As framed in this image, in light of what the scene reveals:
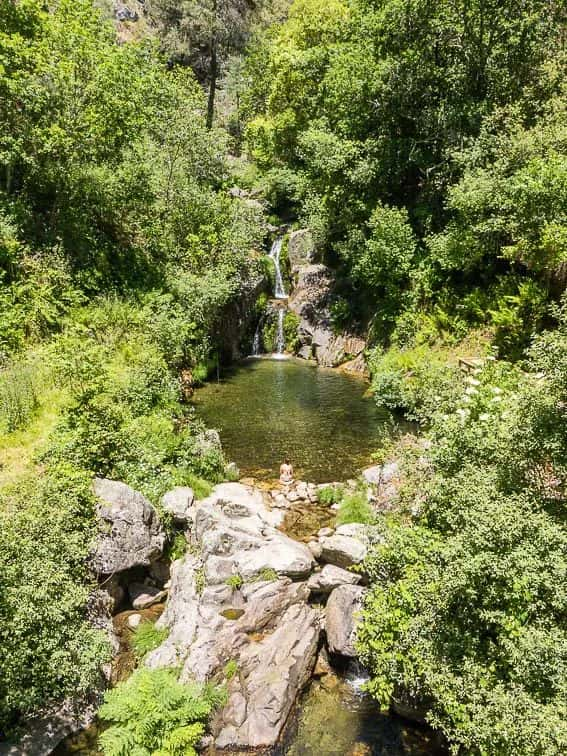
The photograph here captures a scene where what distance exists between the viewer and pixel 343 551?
9.50m

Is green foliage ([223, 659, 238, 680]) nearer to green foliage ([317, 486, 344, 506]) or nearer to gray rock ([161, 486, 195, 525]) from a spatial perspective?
gray rock ([161, 486, 195, 525])

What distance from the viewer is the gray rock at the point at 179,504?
1035 centimetres

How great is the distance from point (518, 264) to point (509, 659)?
16.8m

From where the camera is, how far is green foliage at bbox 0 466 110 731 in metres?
6.17

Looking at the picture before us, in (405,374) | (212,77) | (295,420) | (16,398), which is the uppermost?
(212,77)

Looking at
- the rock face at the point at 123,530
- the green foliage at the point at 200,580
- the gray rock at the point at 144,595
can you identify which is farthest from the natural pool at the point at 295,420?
the gray rock at the point at 144,595

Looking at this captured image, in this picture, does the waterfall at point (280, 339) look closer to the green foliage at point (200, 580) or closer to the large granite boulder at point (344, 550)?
the large granite boulder at point (344, 550)

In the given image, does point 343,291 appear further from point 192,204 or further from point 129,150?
point 129,150

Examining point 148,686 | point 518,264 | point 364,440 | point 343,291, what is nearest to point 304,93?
point 343,291

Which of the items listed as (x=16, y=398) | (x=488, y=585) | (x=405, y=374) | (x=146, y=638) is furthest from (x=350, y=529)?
(x=405, y=374)

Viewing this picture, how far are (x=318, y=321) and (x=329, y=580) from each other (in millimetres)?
20411

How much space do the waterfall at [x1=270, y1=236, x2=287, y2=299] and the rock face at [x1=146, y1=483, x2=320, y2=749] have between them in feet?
72.9

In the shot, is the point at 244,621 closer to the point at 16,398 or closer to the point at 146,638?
the point at 146,638

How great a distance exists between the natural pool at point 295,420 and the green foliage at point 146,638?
5658mm
